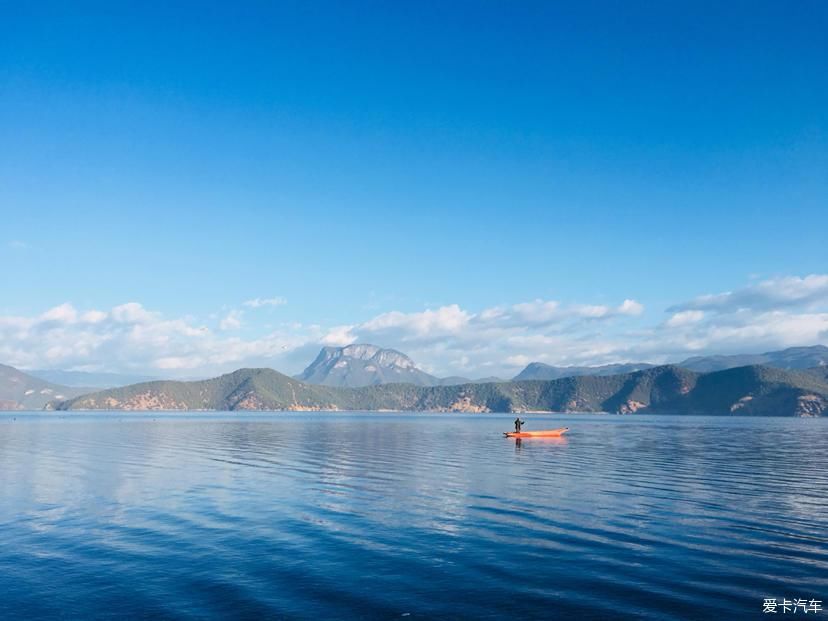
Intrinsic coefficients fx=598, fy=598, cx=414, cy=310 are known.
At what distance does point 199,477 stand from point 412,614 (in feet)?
158

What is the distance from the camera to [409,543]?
35.1 metres

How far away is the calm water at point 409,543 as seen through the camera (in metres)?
25.0

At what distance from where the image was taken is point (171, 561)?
31.2 meters

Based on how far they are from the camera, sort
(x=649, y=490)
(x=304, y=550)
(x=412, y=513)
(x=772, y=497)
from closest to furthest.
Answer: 1. (x=304, y=550)
2. (x=412, y=513)
3. (x=772, y=497)
4. (x=649, y=490)

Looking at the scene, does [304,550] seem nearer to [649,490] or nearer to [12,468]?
[649,490]

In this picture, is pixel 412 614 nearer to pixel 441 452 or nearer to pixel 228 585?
pixel 228 585

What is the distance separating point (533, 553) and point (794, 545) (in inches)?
611

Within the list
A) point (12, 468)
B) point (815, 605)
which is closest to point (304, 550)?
point (815, 605)

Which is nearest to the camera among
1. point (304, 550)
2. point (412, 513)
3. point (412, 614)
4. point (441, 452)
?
point (412, 614)

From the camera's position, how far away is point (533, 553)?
3266 cm

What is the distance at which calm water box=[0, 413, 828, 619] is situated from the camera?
25047mm

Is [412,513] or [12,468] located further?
[12,468]

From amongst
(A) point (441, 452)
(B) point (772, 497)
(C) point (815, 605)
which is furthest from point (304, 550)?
(A) point (441, 452)

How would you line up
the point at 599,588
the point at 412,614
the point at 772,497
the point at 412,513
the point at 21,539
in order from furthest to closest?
the point at 772,497 → the point at 412,513 → the point at 21,539 → the point at 599,588 → the point at 412,614
